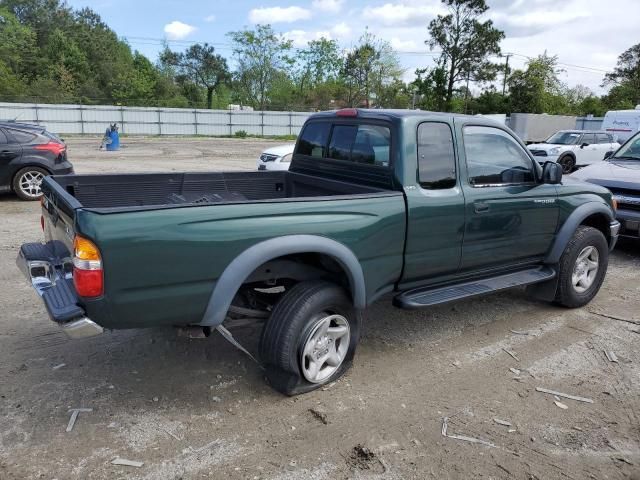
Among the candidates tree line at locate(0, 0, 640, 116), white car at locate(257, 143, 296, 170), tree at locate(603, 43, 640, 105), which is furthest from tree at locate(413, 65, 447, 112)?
white car at locate(257, 143, 296, 170)

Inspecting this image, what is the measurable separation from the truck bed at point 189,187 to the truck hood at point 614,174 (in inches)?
167

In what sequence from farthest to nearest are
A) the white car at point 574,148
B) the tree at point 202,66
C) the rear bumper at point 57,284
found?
the tree at point 202,66, the white car at point 574,148, the rear bumper at point 57,284

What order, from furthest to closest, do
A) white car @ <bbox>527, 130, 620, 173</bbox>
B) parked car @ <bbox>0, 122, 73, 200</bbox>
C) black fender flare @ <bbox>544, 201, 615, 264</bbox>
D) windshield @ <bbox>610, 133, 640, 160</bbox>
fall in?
white car @ <bbox>527, 130, 620, 173</bbox>
parked car @ <bbox>0, 122, 73, 200</bbox>
windshield @ <bbox>610, 133, 640, 160</bbox>
black fender flare @ <bbox>544, 201, 615, 264</bbox>

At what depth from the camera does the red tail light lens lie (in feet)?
32.8

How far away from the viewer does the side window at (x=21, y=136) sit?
986 centimetres

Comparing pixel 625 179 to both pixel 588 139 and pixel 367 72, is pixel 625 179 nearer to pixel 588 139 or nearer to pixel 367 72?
pixel 588 139

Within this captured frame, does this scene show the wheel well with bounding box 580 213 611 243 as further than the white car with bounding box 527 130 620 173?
No

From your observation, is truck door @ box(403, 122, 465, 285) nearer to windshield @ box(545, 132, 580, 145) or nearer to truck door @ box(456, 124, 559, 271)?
truck door @ box(456, 124, 559, 271)

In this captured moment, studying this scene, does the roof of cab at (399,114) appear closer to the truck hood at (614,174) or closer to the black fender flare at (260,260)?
the black fender flare at (260,260)

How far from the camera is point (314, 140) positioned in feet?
16.0

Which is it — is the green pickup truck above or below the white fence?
below

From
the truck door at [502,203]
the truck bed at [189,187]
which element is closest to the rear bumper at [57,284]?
the truck bed at [189,187]

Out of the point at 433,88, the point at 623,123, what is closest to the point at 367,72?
the point at 433,88

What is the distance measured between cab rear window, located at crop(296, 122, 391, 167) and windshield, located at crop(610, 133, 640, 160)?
589cm
